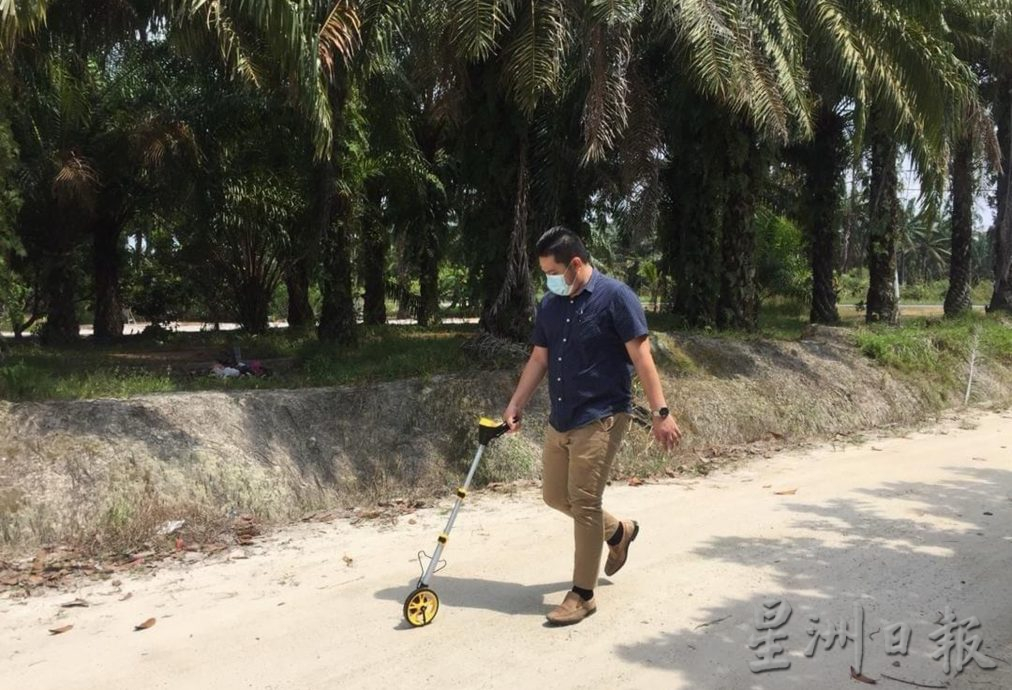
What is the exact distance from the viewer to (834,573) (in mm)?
4855

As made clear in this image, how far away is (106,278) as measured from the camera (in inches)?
659

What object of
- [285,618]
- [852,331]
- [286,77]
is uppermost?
[286,77]

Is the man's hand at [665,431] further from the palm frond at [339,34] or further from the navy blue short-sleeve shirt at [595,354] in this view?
the palm frond at [339,34]

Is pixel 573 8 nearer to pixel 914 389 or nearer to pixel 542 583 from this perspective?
pixel 542 583

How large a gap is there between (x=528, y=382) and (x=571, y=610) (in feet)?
4.06

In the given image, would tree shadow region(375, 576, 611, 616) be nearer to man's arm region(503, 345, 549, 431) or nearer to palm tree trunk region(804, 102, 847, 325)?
man's arm region(503, 345, 549, 431)

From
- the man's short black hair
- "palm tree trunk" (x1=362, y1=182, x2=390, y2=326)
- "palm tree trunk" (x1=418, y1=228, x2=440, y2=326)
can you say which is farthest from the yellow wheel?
"palm tree trunk" (x1=418, y1=228, x2=440, y2=326)

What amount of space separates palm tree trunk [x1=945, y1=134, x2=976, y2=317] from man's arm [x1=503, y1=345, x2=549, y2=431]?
15.0 m

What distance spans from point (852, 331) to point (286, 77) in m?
9.58

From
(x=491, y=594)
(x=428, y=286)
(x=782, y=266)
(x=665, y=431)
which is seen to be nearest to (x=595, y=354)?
(x=665, y=431)

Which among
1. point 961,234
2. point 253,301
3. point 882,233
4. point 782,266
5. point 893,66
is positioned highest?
point 893,66

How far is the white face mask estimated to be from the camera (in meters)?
4.38

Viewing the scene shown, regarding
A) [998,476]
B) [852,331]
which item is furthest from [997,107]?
[998,476]

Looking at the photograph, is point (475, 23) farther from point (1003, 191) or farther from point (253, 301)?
point (253, 301)
